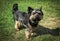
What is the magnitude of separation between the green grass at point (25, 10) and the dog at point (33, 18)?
0.05 meters

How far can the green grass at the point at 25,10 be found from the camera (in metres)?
1.64

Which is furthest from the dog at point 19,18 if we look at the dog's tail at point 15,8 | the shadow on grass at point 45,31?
the shadow on grass at point 45,31

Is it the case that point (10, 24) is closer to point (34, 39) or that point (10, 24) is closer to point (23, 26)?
point (23, 26)

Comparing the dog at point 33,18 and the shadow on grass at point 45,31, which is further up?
Result: the dog at point 33,18

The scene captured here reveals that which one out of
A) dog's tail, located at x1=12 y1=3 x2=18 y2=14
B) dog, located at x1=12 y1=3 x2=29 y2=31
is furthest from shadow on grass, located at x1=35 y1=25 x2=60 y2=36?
dog's tail, located at x1=12 y1=3 x2=18 y2=14

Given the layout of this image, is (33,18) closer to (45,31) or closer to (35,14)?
(35,14)

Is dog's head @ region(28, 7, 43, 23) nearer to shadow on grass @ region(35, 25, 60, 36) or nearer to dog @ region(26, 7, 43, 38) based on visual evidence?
dog @ region(26, 7, 43, 38)

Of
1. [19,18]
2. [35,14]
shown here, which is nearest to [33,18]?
[35,14]

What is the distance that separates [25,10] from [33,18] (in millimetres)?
140

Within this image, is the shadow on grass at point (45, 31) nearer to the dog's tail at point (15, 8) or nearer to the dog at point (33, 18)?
the dog at point (33, 18)

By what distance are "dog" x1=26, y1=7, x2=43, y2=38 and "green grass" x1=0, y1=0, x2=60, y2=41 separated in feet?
0.16

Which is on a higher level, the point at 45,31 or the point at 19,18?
the point at 19,18

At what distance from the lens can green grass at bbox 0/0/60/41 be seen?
1.64m

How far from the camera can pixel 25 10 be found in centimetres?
167
